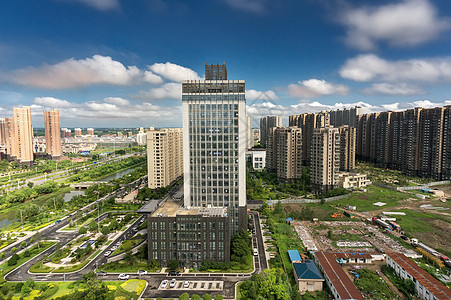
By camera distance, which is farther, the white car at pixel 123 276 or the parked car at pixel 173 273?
the parked car at pixel 173 273

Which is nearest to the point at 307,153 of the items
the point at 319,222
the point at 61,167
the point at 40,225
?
the point at 319,222

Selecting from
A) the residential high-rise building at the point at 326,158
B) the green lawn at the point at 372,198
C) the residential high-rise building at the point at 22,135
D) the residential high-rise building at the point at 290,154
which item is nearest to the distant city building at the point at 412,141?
the green lawn at the point at 372,198

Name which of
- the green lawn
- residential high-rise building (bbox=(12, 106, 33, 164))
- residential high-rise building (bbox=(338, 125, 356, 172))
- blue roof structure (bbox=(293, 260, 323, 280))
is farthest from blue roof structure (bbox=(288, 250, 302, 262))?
residential high-rise building (bbox=(12, 106, 33, 164))

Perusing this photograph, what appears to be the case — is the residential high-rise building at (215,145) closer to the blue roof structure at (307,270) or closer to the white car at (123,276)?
the blue roof structure at (307,270)

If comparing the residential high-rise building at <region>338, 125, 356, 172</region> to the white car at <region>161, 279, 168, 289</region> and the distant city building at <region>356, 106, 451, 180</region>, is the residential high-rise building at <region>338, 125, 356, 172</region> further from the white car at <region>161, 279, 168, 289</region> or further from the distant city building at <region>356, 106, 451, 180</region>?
the white car at <region>161, 279, 168, 289</region>

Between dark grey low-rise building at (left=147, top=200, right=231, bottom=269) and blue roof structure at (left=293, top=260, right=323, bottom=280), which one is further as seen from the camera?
dark grey low-rise building at (left=147, top=200, right=231, bottom=269)

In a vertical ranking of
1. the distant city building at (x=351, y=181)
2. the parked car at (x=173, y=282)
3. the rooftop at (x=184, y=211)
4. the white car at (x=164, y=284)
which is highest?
the rooftop at (x=184, y=211)
